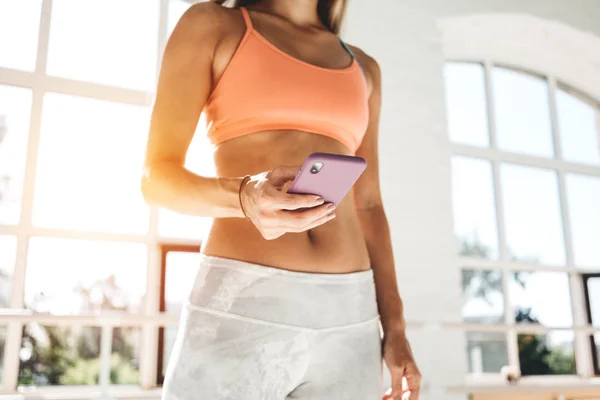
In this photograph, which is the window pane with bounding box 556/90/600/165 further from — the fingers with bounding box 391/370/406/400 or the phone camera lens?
the phone camera lens

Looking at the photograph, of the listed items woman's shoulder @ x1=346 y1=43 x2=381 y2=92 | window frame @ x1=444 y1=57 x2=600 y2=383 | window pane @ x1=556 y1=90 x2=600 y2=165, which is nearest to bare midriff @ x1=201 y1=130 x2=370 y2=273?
woman's shoulder @ x1=346 y1=43 x2=381 y2=92

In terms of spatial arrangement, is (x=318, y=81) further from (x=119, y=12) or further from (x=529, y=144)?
(x=529, y=144)

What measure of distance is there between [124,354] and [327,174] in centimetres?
284

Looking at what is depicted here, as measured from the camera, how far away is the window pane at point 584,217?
322 centimetres

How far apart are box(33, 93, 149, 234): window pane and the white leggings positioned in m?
1.24

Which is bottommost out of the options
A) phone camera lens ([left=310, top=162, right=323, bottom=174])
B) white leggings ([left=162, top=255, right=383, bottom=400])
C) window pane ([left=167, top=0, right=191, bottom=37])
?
white leggings ([left=162, top=255, right=383, bottom=400])

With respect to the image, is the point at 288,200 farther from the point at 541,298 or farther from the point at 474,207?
the point at 541,298

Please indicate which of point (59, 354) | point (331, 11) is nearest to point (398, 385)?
point (331, 11)

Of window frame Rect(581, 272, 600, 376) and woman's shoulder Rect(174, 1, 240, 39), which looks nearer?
woman's shoulder Rect(174, 1, 240, 39)

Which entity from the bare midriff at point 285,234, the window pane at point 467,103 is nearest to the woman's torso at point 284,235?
the bare midriff at point 285,234

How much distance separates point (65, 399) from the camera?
1542 mm

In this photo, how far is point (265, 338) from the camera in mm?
652

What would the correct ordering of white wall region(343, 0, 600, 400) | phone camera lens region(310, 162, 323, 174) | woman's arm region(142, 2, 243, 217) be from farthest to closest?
white wall region(343, 0, 600, 400) → woman's arm region(142, 2, 243, 217) → phone camera lens region(310, 162, 323, 174)

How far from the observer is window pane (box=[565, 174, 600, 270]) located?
3224mm
